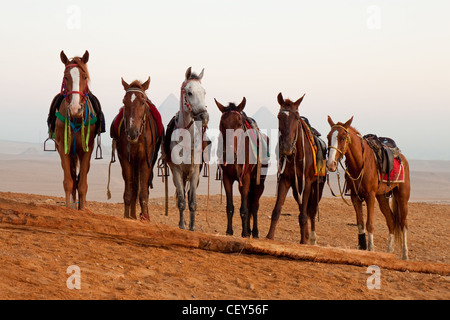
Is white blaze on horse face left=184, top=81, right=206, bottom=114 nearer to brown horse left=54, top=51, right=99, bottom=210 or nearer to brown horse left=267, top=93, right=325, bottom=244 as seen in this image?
brown horse left=267, top=93, right=325, bottom=244

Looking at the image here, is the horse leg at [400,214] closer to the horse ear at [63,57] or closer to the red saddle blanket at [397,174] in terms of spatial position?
the red saddle blanket at [397,174]

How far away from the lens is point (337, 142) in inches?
397

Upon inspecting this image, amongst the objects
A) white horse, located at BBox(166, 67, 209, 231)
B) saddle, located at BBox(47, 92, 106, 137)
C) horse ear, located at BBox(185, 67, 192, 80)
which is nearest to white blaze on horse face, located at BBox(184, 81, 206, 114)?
white horse, located at BBox(166, 67, 209, 231)

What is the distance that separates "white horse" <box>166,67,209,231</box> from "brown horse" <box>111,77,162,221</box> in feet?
1.40

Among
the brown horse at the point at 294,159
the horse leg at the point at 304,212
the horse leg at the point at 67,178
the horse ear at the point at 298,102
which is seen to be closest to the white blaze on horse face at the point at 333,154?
the brown horse at the point at 294,159

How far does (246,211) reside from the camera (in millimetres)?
9695

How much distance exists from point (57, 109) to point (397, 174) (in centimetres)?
755

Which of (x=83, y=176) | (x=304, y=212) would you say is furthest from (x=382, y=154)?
(x=83, y=176)

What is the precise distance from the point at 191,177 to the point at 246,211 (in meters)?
1.26

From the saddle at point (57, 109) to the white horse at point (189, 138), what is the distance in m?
1.31

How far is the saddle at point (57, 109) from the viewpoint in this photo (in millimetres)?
9438

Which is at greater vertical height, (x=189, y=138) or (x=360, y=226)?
(x=189, y=138)

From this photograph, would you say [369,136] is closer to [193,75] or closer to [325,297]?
[193,75]

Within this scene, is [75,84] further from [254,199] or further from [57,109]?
[254,199]
